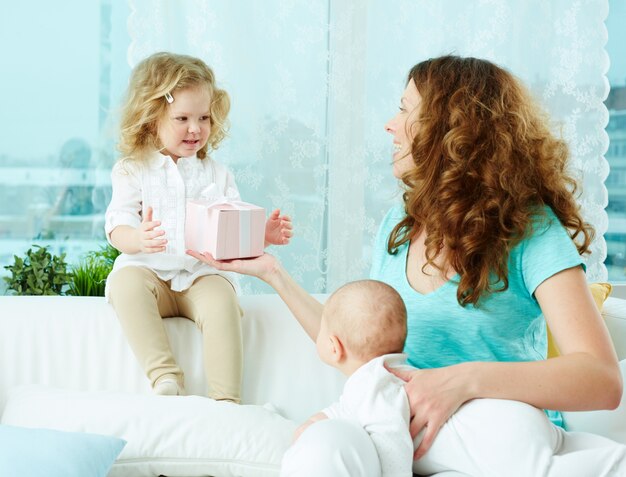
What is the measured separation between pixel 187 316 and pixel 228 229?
424 millimetres

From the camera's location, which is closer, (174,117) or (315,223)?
(174,117)

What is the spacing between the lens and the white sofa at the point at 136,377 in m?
1.75

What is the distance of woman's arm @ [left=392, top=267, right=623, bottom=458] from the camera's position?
1.44 meters

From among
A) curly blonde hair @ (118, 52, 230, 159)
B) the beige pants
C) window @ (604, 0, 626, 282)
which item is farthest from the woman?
window @ (604, 0, 626, 282)

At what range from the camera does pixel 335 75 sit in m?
3.25

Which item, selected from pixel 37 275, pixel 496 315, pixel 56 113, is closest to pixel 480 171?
pixel 496 315

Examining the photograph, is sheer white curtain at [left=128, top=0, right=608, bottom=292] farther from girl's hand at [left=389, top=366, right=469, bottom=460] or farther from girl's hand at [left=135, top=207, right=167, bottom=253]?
girl's hand at [left=389, top=366, right=469, bottom=460]

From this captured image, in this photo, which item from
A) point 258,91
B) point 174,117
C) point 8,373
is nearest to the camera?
point 8,373

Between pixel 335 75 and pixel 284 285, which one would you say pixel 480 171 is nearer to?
pixel 284 285

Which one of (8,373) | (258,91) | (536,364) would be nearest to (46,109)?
(258,91)

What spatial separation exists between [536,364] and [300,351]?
84 cm

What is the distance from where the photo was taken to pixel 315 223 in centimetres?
330

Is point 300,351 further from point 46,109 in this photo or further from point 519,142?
point 46,109

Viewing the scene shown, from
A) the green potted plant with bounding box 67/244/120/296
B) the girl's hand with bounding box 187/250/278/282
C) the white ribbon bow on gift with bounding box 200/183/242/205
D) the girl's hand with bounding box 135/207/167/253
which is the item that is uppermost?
the white ribbon bow on gift with bounding box 200/183/242/205
